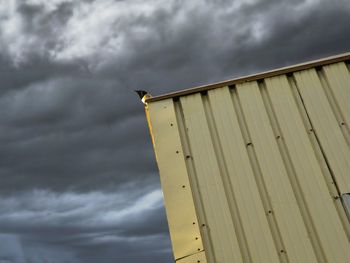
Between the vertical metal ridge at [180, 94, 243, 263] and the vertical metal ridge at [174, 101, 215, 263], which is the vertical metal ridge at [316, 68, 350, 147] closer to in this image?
the vertical metal ridge at [180, 94, 243, 263]

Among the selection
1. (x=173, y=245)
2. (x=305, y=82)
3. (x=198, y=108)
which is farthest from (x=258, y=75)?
(x=173, y=245)

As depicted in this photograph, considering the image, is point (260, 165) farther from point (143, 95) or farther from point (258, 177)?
point (143, 95)

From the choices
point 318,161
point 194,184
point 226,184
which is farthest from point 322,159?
point 194,184

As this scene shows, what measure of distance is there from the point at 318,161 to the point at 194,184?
4.15ft

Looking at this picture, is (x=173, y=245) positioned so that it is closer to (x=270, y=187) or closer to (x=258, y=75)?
(x=270, y=187)

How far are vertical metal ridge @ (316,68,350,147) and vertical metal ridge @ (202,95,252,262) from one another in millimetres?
1290

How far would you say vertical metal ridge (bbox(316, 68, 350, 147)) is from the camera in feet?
11.9

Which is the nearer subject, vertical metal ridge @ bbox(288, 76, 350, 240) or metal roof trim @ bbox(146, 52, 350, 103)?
vertical metal ridge @ bbox(288, 76, 350, 240)

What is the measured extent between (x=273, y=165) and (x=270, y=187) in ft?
0.77

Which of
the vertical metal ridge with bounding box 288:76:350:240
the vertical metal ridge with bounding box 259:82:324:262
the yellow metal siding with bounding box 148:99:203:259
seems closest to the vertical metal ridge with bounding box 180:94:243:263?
the yellow metal siding with bounding box 148:99:203:259

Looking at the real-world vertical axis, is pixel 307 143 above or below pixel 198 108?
below

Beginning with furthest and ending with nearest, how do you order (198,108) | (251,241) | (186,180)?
(198,108) → (186,180) → (251,241)

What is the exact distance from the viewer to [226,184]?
3.44 metres

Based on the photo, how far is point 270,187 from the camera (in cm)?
338
